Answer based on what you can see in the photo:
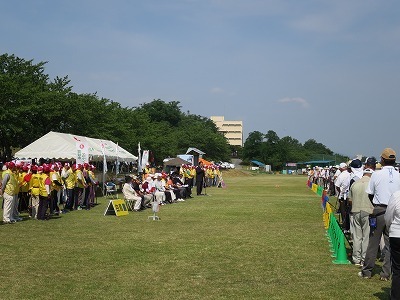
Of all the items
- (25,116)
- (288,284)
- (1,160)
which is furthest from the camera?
(1,160)

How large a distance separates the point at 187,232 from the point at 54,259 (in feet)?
15.3

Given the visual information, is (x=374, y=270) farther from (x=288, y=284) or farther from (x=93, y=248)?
(x=93, y=248)

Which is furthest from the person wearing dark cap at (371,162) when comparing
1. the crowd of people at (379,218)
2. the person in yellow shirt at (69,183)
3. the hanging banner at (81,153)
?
the hanging banner at (81,153)

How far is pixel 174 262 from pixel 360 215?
362cm

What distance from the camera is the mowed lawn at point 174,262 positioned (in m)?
7.46

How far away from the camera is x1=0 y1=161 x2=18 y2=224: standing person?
15.4 metres

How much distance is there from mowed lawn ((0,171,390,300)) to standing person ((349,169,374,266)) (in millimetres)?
443

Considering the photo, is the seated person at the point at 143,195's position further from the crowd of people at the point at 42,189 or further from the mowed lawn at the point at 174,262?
the mowed lawn at the point at 174,262

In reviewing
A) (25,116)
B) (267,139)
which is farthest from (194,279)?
(267,139)

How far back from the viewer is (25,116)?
37.5 metres

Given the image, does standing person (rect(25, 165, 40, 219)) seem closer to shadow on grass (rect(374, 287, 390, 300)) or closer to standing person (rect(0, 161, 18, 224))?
standing person (rect(0, 161, 18, 224))

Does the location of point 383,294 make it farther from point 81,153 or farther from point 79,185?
point 81,153

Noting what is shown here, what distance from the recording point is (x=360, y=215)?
9.09 meters

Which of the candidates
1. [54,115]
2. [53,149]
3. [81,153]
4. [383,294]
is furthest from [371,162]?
[54,115]
